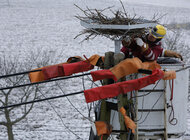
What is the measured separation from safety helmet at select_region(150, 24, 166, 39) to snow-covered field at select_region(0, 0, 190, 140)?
199cm

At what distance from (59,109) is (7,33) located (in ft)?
84.0

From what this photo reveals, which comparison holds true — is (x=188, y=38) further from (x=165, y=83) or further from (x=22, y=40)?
(x=165, y=83)

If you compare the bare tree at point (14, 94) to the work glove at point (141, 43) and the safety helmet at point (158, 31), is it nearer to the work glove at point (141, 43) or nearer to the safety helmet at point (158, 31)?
the safety helmet at point (158, 31)

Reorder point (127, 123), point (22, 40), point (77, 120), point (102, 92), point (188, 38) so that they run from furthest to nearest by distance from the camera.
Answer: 1. point (22, 40)
2. point (188, 38)
3. point (77, 120)
4. point (127, 123)
5. point (102, 92)

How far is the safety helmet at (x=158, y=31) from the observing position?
626 centimetres

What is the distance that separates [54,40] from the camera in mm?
43219

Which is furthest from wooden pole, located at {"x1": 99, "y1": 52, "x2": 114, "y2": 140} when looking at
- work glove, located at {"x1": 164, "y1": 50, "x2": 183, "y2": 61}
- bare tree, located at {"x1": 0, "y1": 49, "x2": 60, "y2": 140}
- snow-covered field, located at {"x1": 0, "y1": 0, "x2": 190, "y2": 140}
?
bare tree, located at {"x1": 0, "y1": 49, "x2": 60, "y2": 140}

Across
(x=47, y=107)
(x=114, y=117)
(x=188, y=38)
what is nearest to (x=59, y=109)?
(x=47, y=107)

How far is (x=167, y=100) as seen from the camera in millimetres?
6547

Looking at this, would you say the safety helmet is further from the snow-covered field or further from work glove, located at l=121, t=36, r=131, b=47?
the snow-covered field

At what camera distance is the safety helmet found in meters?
6.26

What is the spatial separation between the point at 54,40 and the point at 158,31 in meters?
37.9

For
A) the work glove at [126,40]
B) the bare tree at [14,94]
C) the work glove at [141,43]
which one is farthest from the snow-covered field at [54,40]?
the work glove at [141,43]

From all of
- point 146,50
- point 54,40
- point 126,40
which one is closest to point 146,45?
point 146,50
